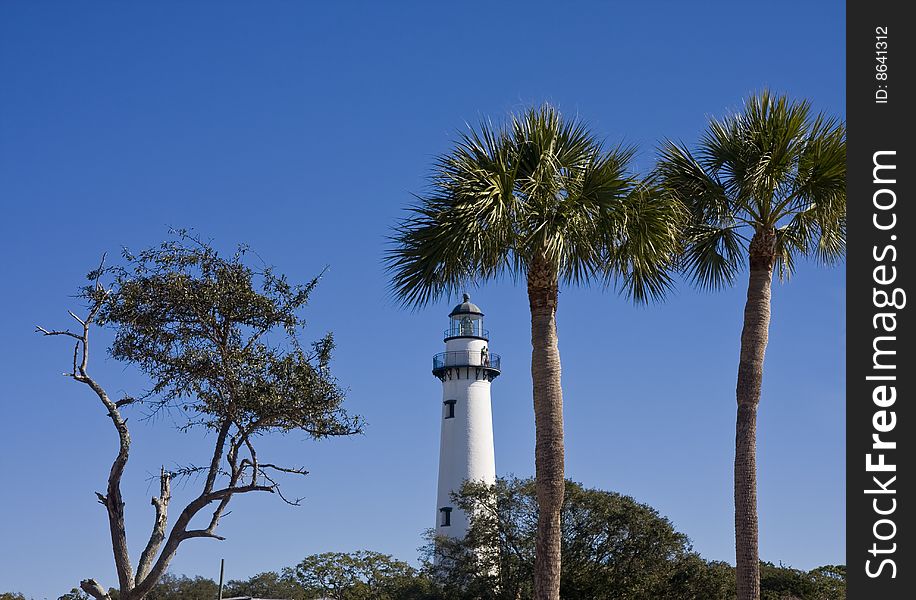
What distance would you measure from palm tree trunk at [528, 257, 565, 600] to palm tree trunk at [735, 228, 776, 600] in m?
2.99

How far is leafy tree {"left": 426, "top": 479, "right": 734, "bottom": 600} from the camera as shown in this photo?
2775 cm

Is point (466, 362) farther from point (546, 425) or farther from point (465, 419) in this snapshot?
point (546, 425)

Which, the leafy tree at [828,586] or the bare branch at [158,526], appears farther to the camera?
the leafy tree at [828,586]

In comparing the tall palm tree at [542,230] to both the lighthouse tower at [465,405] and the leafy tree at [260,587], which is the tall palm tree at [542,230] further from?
the leafy tree at [260,587]

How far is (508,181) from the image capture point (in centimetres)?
1563

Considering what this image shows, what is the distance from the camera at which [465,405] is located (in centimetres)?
4428

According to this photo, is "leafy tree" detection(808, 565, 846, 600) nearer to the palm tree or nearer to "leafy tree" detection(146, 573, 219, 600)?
the palm tree
